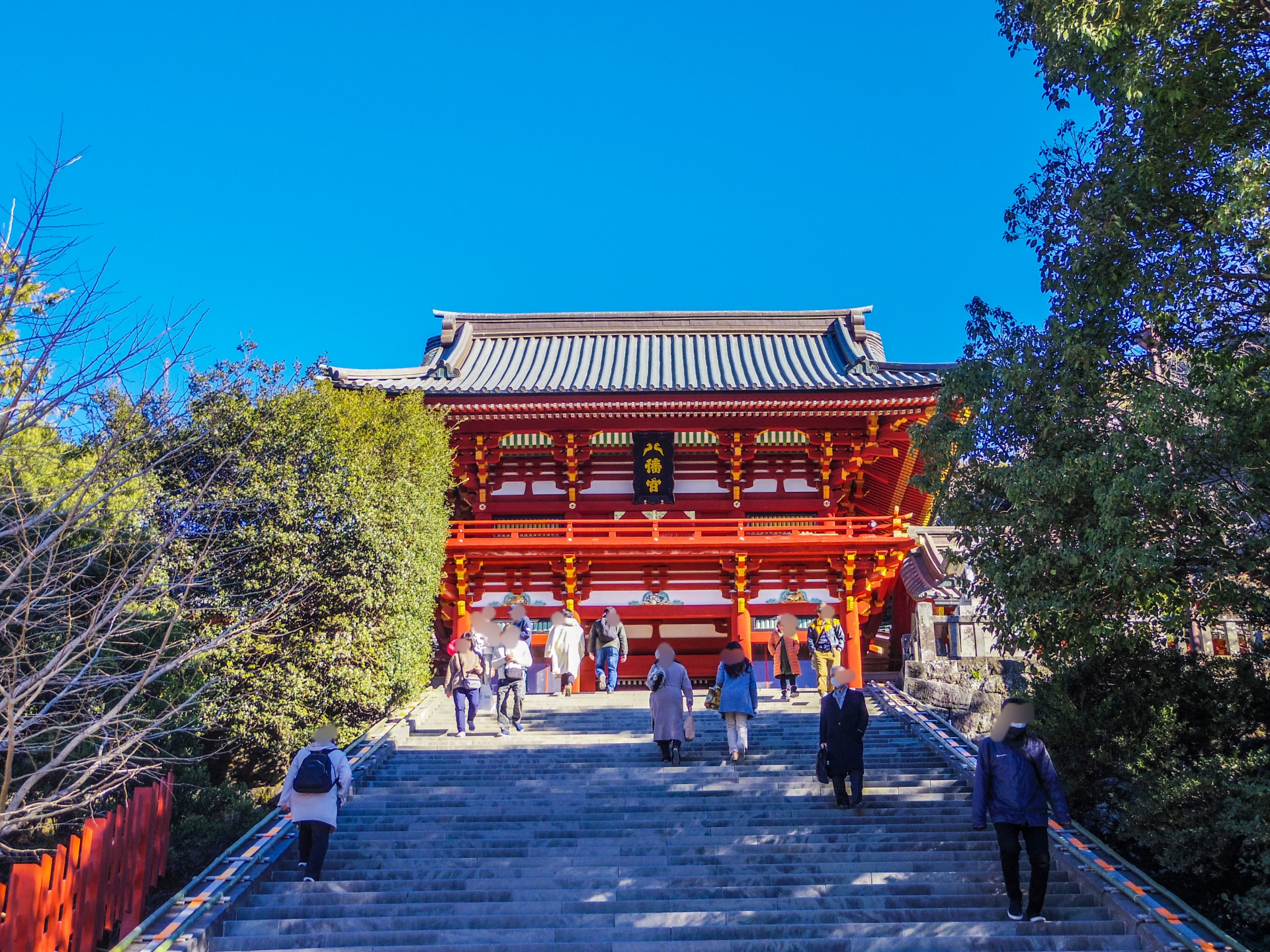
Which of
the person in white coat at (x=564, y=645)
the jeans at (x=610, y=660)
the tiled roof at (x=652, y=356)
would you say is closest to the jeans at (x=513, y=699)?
the person in white coat at (x=564, y=645)

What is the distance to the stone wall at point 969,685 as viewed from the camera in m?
11.8

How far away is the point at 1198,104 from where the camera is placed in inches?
265

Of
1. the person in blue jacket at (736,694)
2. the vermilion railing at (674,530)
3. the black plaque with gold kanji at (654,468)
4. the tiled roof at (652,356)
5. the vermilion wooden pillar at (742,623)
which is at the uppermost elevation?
the tiled roof at (652,356)

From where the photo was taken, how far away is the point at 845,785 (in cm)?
833

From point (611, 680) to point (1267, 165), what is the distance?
34.8 feet

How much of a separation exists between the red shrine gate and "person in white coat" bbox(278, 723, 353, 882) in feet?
33.1

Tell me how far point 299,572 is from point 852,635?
1112 cm

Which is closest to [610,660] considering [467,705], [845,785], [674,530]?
[467,705]

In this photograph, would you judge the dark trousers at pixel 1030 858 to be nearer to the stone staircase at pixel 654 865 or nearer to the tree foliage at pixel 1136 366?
the stone staircase at pixel 654 865

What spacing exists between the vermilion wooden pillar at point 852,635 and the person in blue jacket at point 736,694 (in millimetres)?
8150

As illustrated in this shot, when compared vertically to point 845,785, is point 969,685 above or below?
above

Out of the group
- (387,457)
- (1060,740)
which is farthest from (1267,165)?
(387,457)

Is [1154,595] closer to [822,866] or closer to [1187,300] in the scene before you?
[1187,300]

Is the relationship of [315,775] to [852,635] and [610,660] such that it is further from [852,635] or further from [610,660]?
[852,635]
